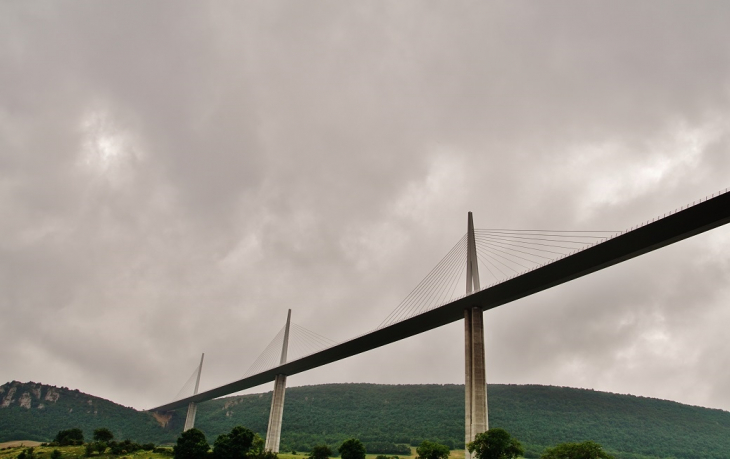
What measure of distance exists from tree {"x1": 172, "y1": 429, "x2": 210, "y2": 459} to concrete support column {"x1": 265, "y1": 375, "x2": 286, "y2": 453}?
2170cm

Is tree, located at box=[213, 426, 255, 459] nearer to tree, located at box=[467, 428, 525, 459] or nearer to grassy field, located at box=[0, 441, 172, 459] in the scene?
grassy field, located at box=[0, 441, 172, 459]

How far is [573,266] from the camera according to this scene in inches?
A: 1457

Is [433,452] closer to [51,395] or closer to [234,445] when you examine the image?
[234,445]

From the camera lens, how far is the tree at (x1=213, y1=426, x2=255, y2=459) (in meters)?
51.0

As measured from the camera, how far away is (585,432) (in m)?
86.4

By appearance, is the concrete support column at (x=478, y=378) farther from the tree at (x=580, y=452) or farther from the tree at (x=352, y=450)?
the tree at (x=352, y=450)

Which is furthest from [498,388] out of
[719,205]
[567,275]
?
[719,205]

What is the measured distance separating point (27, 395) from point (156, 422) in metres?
33.2

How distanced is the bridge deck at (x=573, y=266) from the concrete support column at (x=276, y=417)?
76.4 feet

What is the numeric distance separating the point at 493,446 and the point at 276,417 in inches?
1840

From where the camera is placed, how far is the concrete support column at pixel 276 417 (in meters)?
74.4

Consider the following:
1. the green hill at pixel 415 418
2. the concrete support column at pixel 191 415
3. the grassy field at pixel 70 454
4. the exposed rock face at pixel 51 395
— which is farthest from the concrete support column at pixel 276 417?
the exposed rock face at pixel 51 395

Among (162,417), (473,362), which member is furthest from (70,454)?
(162,417)

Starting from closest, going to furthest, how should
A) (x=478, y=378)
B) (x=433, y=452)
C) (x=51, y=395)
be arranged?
(x=478, y=378) → (x=433, y=452) → (x=51, y=395)
